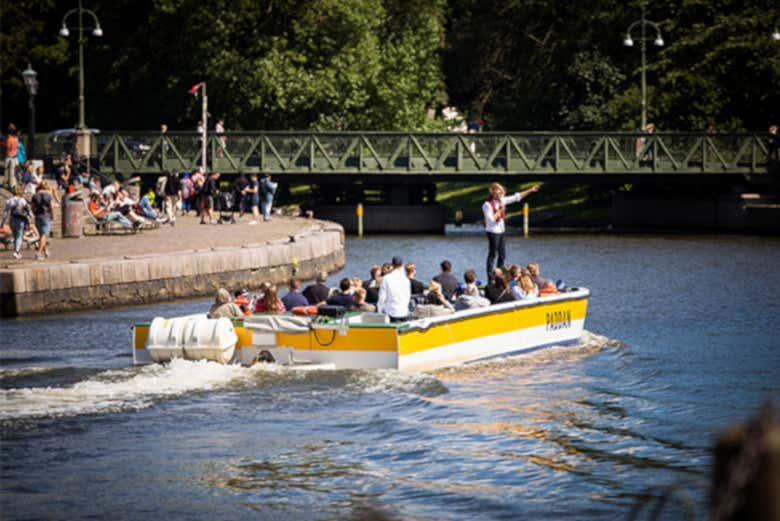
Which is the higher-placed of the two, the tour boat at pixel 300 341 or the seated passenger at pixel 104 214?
the seated passenger at pixel 104 214

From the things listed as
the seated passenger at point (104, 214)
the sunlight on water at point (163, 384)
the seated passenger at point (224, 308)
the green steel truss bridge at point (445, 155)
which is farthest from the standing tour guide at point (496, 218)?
the green steel truss bridge at point (445, 155)

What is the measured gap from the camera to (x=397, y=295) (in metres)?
20.9

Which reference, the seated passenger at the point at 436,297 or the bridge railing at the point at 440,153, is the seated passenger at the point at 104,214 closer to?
the bridge railing at the point at 440,153

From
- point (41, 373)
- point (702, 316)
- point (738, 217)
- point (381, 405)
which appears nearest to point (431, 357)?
point (381, 405)

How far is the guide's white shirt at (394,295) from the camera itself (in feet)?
68.7

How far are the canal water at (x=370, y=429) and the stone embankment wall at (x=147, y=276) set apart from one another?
1.64 m

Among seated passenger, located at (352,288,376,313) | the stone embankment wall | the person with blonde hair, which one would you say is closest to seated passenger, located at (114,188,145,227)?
the stone embankment wall

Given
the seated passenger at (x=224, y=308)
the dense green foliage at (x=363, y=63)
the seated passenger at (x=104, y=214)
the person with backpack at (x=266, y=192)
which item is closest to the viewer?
the seated passenger at (x=224, y=308)

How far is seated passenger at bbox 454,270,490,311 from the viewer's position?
22.2 meters

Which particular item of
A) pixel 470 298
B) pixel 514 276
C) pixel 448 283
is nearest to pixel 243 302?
pixel 448 283

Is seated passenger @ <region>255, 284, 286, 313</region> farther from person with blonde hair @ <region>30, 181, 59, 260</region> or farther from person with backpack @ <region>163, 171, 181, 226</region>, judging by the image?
person with backpack @ <region>163, 171, 181, 226</region>

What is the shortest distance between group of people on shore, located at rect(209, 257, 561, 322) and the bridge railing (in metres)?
34.6

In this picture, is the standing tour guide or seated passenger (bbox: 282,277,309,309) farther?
the standing tour guide

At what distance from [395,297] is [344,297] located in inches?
54.2
